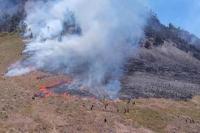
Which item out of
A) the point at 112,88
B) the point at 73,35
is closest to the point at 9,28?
the point at 73,35

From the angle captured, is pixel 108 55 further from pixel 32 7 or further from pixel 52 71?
pixel 32 7

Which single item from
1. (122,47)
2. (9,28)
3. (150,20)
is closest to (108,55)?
(122,47)

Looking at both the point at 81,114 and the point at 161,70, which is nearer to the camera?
the point at 81,114

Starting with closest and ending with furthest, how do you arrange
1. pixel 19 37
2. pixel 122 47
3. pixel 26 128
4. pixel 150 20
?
1. pixel 26 128
2. pixel 122 47
3. pixel 19 37
4. pixel 150 20

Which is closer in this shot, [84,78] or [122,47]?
[84,78]

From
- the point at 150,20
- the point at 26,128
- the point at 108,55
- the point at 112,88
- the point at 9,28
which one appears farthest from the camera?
the point at 150,20

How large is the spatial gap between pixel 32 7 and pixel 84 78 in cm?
7299

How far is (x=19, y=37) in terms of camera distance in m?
158

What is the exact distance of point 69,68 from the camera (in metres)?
117

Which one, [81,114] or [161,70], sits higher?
[161,70]

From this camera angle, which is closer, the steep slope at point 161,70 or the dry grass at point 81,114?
the dry grass at point 81,114

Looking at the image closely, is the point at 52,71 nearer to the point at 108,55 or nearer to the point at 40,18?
the point at 108,55

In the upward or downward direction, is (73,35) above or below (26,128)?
above

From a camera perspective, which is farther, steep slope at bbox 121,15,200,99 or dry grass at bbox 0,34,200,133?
steep slope at bbox 121,15,200,99
